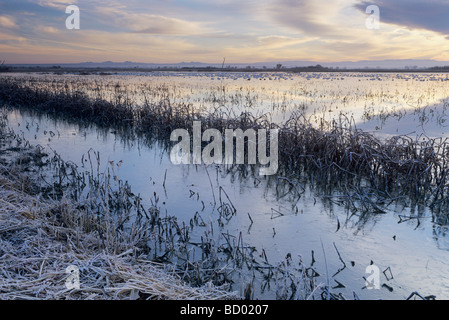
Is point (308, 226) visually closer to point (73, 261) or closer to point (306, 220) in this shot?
point (306, 220)

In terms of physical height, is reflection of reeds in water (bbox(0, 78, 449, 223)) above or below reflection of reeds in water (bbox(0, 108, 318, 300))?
above

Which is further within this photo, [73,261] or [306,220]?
[306,220]

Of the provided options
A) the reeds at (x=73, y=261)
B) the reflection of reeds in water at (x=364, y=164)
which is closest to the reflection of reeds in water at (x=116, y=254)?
the reeds at (x=73, y=261)

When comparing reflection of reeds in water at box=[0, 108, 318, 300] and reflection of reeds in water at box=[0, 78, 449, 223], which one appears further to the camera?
reflection of reeds in water at box=[0, 78, 449, 223]

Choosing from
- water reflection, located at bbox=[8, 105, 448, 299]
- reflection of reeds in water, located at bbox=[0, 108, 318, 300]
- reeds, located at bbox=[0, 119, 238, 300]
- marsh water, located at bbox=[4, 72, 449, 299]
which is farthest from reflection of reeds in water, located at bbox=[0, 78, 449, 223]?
reeds, located at bbox=[0, 119, 238, 300]

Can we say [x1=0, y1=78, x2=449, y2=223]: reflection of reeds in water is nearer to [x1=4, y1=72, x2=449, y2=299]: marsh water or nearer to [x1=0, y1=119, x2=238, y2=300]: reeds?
[x1=4, y1=72, x2=449, y2=299]: marsh water

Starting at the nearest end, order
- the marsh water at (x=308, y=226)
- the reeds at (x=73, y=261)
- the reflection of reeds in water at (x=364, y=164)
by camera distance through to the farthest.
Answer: the reeds at (x=73, y=261) → the marsh water at (x=308, y=226) → the reflection of reeds in water at (x=364, y=164)

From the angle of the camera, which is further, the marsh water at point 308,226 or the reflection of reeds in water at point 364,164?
the reflection of reeds in water at point 364,164

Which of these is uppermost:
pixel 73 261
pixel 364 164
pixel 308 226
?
pixel 364 164

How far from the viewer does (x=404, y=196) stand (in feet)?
17.1

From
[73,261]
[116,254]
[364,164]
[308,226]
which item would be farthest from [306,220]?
[73,261]

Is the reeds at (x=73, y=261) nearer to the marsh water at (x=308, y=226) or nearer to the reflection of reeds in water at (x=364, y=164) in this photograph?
the marsh water at (x=308, y=226)

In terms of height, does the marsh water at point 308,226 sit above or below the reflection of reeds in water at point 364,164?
below

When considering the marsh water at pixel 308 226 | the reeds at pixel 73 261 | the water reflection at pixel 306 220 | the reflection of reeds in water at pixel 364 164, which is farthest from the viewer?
the reflection of reeds in water at pixel 364 164
